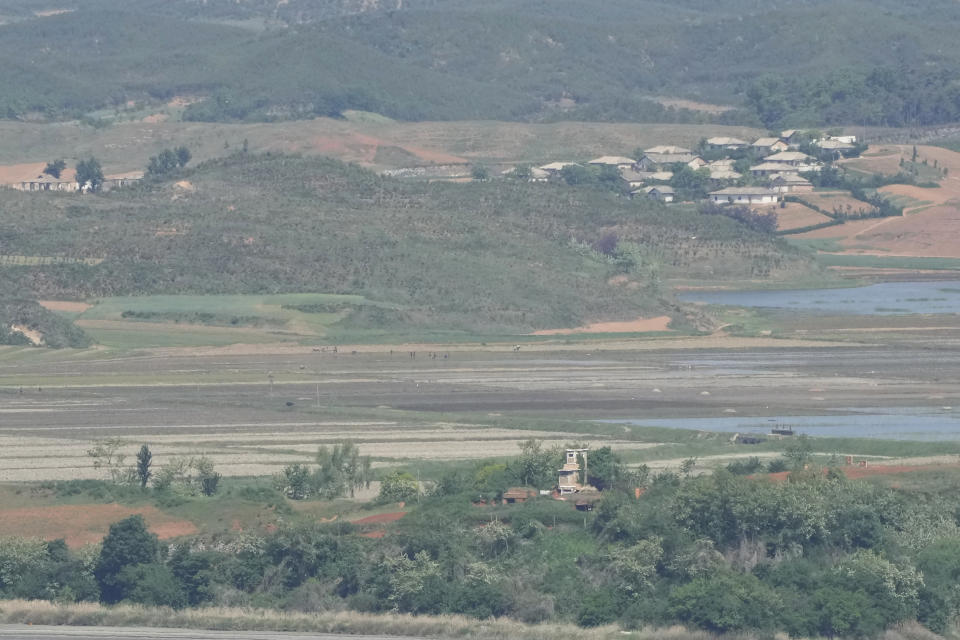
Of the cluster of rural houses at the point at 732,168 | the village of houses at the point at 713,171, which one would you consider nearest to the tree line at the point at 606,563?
the village of houses at the point at 713,171

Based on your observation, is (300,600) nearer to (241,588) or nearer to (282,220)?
(241,588)

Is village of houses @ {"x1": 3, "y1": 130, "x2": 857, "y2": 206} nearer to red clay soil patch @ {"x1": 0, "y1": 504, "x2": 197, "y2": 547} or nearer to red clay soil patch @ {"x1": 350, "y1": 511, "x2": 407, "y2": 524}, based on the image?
red clay soil patch @ {"x1": 0, "y1": 504, "x2": 197, "y2": 547}

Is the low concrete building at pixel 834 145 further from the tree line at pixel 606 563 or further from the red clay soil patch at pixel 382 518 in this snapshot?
the red clay soil patch at pixel 382 518

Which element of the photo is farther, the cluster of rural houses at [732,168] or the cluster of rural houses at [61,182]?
the cluster of rural houses at [61,182]

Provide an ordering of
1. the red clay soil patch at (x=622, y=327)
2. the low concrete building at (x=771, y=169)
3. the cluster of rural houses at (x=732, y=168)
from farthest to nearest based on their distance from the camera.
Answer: the low concrete building at (x=771, y=169) < the cluster of rural houses at (x=732, y=168) < the red clay soil patch at (x=622, y=327)

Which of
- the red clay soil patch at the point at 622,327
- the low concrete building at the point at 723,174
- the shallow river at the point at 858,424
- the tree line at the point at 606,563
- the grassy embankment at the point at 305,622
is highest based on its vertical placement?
the low concrete building at the point at 723,174

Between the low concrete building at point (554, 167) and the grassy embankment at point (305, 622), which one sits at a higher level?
the low concrete building at point (554, 167)
